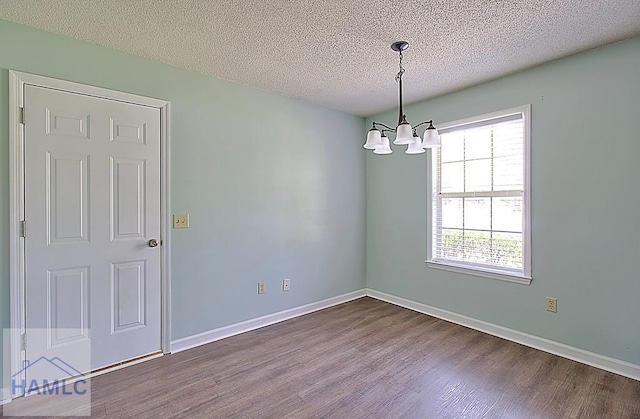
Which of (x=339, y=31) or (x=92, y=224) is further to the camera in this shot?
(x=92, y=224)

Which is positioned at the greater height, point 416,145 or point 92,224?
point 416,145

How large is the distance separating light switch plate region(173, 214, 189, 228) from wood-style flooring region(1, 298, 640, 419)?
1.09m

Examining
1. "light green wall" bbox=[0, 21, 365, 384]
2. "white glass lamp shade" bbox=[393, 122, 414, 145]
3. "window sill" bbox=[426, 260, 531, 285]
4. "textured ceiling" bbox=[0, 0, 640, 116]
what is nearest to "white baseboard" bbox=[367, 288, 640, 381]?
"window sill" bbox=[426, 260, 531, 285]

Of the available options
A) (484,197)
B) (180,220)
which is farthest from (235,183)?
(484,197)

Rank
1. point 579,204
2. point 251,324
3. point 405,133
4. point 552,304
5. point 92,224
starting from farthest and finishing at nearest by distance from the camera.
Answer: point 251,324 < point 552,304 < point 579,204 < point 92,224 < point 405,133

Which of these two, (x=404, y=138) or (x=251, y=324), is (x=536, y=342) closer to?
(x=404, y=138)

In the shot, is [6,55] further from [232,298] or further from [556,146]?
[556,146]

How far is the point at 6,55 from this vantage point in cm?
194

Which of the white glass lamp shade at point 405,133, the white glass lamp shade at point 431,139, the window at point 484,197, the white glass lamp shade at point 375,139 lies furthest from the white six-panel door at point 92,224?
the window at point 484,197

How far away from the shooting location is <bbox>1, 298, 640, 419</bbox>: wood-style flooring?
1.88 meters

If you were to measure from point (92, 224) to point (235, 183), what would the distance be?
1.18 meters

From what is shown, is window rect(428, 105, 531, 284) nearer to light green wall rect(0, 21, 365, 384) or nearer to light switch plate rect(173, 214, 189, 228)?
light green wall rect(0, 21, 365, 384)

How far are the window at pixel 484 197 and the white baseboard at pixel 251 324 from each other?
1.28m

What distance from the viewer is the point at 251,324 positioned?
122 inches
